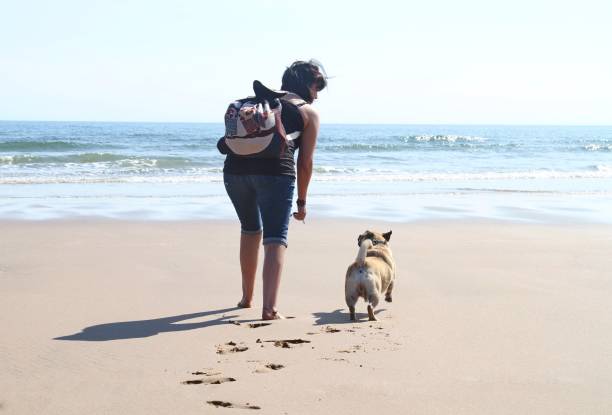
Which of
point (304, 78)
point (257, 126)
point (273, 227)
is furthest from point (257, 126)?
point (273, 227)

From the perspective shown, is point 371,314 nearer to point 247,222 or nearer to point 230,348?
point 247,222

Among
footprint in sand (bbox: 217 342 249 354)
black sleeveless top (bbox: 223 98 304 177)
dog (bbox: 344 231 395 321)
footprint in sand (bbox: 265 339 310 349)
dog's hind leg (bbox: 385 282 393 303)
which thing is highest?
black sleeveless top (bbox: 223 98 304 177)

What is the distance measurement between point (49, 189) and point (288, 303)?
10.5 metres

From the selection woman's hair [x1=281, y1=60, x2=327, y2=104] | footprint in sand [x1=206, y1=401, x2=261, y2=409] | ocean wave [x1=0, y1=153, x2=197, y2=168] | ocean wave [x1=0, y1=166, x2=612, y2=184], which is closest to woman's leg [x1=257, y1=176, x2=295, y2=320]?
woman's hair [x1=281, y1=60, x2=327, y2=104]

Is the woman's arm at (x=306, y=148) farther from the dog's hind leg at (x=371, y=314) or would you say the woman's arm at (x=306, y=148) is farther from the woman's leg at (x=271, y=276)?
the dog's hind leg at (x=371, y=314)

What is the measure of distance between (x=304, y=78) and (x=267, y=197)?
0.80m

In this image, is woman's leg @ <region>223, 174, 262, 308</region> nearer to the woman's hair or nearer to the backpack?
the backpack

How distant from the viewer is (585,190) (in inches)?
618

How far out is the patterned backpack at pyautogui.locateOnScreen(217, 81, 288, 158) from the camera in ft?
13.9

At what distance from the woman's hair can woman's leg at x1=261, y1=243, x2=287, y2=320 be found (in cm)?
98

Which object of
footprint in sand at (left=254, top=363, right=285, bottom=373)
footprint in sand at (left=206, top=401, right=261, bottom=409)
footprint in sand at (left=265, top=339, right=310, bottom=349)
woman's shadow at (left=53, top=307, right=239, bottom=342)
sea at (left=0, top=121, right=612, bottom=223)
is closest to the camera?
footprint in sand at (left=206, top=401, right=261, bottom=409)

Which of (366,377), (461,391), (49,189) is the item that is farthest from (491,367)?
(49,189)

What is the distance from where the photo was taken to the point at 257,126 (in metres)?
4.22

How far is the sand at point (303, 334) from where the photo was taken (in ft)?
10.4
